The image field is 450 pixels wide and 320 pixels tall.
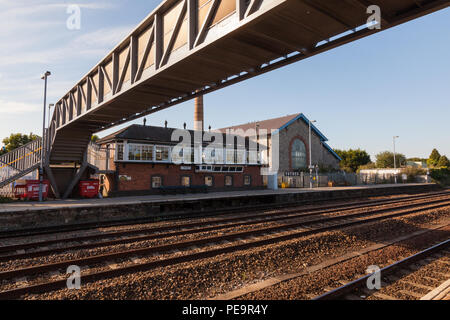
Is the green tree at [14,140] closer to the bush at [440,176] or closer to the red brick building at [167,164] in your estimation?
the red brick building at [167,164]

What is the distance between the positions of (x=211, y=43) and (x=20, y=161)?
1989 centimetres

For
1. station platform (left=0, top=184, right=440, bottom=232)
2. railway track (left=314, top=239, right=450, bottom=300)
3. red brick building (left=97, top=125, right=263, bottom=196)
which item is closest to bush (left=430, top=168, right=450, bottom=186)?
red brick building (left=97, top=125, right=263, bottom=196)

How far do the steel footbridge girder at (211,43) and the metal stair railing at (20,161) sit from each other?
7494 millimetres

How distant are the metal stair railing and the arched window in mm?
36733

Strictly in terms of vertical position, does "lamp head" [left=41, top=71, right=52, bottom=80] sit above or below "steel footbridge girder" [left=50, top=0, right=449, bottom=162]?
above

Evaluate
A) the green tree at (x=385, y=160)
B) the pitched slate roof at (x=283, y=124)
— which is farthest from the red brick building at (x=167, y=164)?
the green tree at (x=385, y=160)

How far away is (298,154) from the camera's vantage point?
154 ft

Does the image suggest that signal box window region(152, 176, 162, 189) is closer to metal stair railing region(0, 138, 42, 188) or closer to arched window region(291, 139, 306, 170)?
metal stair railing region(0, 138, 42, 188)

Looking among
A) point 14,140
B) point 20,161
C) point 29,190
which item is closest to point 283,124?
point 20,161

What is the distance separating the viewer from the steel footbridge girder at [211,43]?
6023mm

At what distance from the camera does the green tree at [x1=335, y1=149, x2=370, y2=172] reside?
6750 cm

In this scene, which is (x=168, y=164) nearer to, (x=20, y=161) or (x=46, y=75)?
(x=20, y=161)
